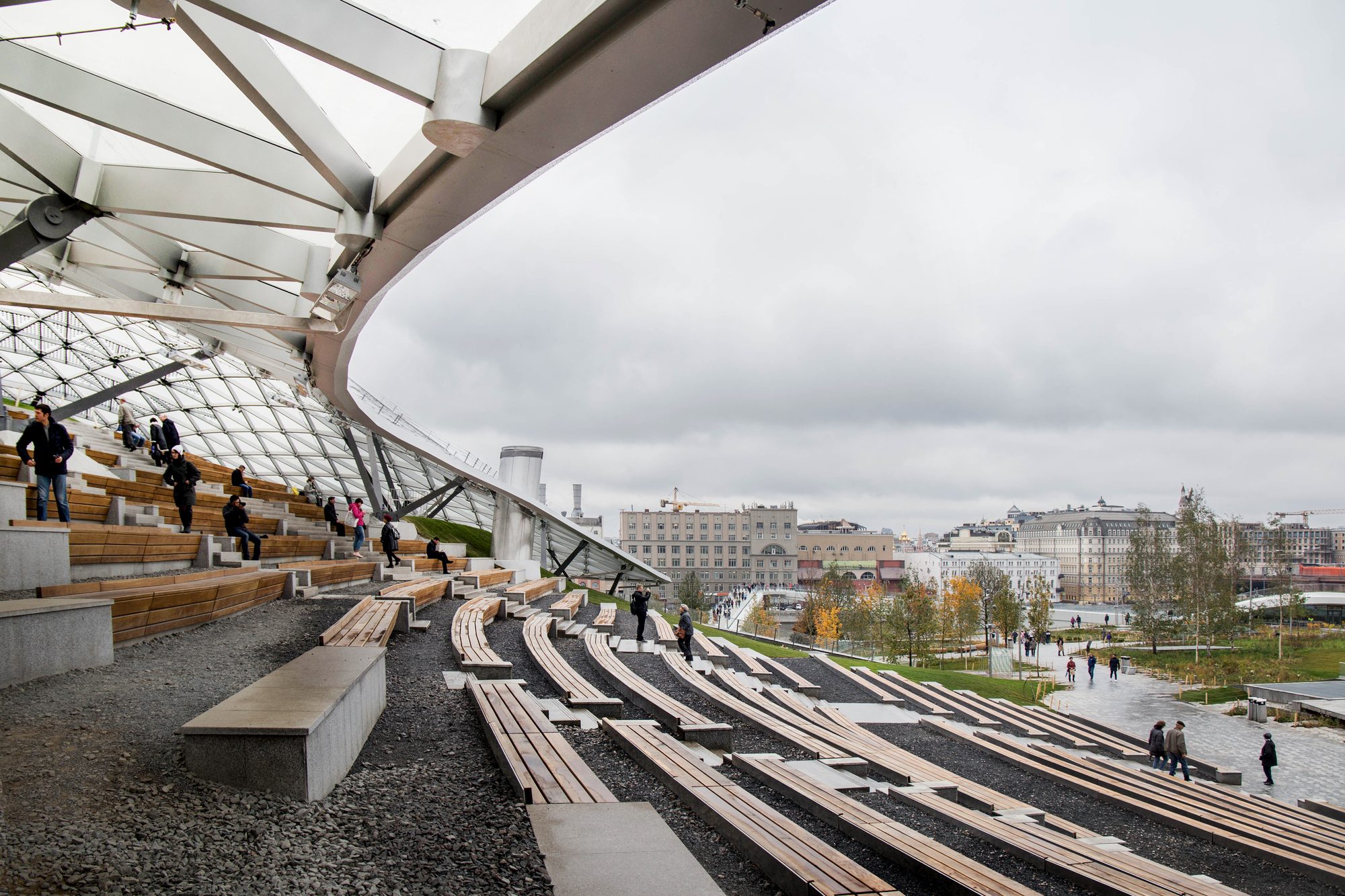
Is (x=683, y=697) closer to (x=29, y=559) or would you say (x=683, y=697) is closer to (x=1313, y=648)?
(x=29, y=559)

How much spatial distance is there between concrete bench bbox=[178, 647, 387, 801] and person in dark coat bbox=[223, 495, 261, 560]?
Result: 36.7 feet

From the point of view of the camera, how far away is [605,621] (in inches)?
840

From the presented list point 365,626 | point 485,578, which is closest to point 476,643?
point 365,626

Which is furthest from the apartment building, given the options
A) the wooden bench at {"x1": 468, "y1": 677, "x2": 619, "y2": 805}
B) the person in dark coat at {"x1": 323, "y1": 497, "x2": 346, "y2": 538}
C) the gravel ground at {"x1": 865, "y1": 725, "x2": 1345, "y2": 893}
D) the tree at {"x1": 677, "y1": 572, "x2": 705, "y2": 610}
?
the wooden bench at {"x1": 468, "y1": 677, "x2": 619, "y2": 805}

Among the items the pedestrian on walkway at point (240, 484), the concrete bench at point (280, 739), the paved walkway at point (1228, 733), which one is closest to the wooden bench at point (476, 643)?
the concrete bench at point (280, 739)

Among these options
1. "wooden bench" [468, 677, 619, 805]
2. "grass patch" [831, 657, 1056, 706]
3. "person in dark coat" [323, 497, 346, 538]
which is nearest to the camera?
"wooden bench" [468, 677, 619, 805]

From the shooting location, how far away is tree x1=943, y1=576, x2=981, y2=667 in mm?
54984

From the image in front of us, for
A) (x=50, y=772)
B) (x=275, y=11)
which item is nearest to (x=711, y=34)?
(x=275, y=11)

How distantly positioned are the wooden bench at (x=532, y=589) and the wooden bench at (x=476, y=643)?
338 centimetres

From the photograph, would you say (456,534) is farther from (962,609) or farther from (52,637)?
(52,637)

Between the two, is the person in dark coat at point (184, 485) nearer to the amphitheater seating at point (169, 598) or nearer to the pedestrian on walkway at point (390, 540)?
the amphitheater seating at point (169, 598)

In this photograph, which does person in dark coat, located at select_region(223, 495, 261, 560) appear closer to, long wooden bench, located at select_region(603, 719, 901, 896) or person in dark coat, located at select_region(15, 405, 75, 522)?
person in dark coat, located at select_region(15, 405, 75, 522)

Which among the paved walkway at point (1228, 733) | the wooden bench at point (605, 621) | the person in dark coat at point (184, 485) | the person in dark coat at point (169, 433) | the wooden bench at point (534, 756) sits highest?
the person in dark coat at point (169, 433)

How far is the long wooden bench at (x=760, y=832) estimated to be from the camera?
4.29 m
